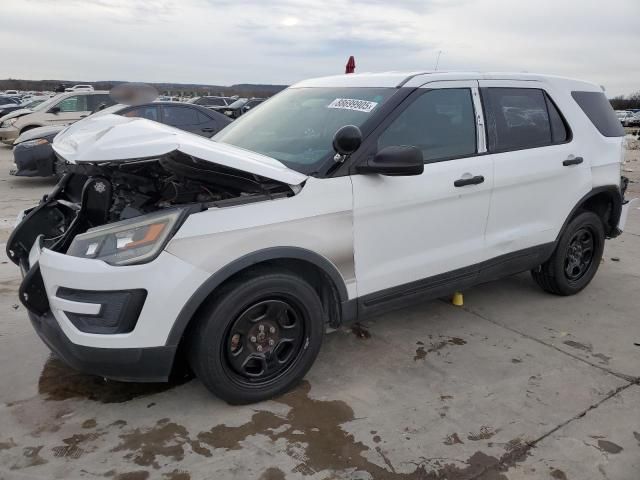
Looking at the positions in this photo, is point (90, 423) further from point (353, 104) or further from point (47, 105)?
point (47, 105)

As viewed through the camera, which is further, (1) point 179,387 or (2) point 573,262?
(2) point 573,262

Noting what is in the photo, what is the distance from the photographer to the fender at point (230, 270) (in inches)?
104

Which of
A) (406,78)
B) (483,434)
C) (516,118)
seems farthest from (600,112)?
(483,434)

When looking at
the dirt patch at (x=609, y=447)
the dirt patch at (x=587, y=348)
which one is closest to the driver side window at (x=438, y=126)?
the dirt patch at (x=587, y=348)

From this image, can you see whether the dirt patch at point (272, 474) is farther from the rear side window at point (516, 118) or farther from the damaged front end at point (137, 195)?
the rear side window at point (516, 118)

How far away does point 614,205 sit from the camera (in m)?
4.77

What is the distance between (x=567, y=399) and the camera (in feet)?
10.4

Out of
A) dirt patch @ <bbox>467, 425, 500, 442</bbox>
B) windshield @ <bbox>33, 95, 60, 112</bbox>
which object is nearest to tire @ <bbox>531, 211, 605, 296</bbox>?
dirt patch @ <bbox>467, 425, 500, 442</bbox>

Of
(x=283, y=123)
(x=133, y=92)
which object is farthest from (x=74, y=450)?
(x=133, y=92)

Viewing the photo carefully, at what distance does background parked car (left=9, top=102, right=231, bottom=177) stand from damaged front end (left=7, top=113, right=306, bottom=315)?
560 cm

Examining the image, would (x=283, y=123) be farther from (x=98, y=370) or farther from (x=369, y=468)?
(x=369, y=468)

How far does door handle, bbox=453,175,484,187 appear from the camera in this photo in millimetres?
3523

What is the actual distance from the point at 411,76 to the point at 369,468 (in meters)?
2.39

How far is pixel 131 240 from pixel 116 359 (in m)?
0.57
